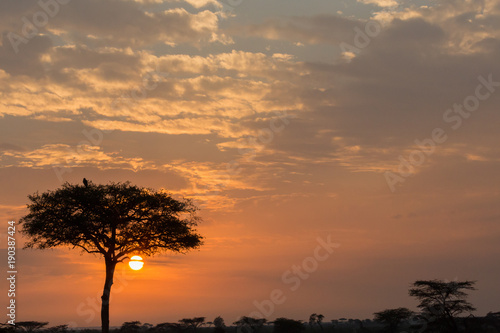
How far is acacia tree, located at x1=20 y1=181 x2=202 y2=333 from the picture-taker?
51.0 meters

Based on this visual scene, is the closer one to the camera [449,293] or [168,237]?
[168,237]

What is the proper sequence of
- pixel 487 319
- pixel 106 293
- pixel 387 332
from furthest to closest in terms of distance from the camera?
pixel 487 319, pixel 387 332, pixel 106 293

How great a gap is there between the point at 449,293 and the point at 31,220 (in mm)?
57106

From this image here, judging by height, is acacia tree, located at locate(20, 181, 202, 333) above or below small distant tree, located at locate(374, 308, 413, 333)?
above

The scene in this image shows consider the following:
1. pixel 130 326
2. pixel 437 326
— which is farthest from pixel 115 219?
pixel 130 326

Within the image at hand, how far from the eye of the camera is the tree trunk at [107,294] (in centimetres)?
4981

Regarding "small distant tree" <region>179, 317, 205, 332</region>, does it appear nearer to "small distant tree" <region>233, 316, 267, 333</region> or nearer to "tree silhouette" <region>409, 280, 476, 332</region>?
"small distant tree" <region>233, 316, 267, 333</region>

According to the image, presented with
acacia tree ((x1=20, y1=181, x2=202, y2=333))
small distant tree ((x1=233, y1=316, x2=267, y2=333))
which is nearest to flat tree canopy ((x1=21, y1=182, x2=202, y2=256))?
acacia tree ((x1=20, y1=181, x2=202, y2=333))

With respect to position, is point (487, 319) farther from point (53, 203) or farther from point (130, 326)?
point (53, 203)

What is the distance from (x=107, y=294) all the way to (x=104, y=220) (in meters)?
6.57

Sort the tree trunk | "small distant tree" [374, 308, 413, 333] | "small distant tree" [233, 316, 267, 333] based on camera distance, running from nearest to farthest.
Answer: the tree trunk < "small distant tree" [374, 308, 413, 333] < "small distant tree" [233, 316, 267, 333]

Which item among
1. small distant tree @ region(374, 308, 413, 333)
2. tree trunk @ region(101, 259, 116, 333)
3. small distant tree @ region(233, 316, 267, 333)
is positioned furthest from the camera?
small distant tree @ region(233, 316, 267, 333)

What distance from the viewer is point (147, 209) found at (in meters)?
53.2

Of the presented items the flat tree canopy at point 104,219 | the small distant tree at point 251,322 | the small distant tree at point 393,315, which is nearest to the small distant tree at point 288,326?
the small distant tree at point 393,315
